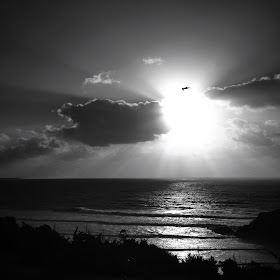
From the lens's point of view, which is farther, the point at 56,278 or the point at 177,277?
the point at 177,277

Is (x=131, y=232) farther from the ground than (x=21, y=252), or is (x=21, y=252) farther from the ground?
(x=21, y=252)

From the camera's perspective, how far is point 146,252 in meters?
20.8

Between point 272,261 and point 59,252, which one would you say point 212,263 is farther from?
point 272,261

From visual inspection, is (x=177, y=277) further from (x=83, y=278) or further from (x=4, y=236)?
(x=4, y=236)

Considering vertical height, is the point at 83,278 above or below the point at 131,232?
above

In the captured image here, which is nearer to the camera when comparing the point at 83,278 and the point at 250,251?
the point at 83,278

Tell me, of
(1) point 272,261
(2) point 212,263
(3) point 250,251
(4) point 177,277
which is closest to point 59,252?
(4) point 177,277

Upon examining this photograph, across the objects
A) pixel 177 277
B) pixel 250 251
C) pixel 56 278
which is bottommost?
pixel 250 251

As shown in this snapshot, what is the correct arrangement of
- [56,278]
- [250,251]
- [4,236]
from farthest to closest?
[250,251] → [4,236] → [56,278]

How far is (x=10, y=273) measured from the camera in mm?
13914

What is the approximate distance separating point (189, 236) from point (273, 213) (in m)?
13.4

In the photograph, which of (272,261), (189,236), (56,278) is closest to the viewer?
(56,278)

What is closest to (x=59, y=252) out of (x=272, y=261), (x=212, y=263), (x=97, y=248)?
(x=97, y=248)

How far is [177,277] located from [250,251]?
1882 centimetres
